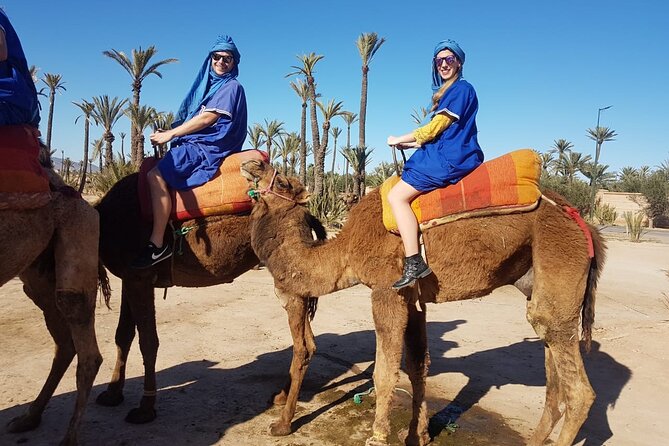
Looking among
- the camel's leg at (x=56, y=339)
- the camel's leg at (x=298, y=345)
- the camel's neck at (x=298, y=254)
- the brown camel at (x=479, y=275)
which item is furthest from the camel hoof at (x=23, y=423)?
the brown camel at (x=479, y=275)

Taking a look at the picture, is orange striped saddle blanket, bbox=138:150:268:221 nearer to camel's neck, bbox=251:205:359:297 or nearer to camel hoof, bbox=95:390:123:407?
camel's neck, bbox=251:205:359:297

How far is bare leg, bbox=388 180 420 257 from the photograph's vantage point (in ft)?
10.9

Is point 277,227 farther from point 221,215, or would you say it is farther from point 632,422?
point 632,422

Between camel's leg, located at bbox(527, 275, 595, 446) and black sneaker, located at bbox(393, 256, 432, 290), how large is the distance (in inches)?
33.5

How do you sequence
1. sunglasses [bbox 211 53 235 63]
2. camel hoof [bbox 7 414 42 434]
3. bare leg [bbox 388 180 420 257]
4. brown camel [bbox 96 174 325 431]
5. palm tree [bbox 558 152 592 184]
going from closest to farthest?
bare leg [bbox 388 180 420 257]
camel hoof [bbox 7 414 42 434]
brown camel [bbox 96 174 325 431]
sunglasses [bbox 211 53 235 63]
palm tree [bbox 558 152 592 184]

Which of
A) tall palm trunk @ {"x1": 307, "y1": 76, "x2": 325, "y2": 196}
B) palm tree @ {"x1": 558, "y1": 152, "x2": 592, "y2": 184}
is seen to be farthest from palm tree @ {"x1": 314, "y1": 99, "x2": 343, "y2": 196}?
palm tree @ {"x1": 558, "y1": 152, "x2": 592, "y2": 184}

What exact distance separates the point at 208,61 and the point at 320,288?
2.45m

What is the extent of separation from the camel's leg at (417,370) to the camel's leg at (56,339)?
2870mm

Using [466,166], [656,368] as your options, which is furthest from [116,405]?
[656,368]

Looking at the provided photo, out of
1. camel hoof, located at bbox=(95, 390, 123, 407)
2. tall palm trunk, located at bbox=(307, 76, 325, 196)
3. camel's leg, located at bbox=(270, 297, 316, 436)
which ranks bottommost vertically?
camel hoof, located at bbox=(95, 390, 123, 407)

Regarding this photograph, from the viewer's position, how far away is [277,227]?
4.00 metres

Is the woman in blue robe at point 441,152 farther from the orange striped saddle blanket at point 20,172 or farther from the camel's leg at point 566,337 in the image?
the orange striped saddle blanket at point 20,172

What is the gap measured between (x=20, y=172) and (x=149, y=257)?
1270mm

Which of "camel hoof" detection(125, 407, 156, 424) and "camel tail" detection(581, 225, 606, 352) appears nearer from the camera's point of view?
"camel tail" detection(581, 225, 606, 352)
